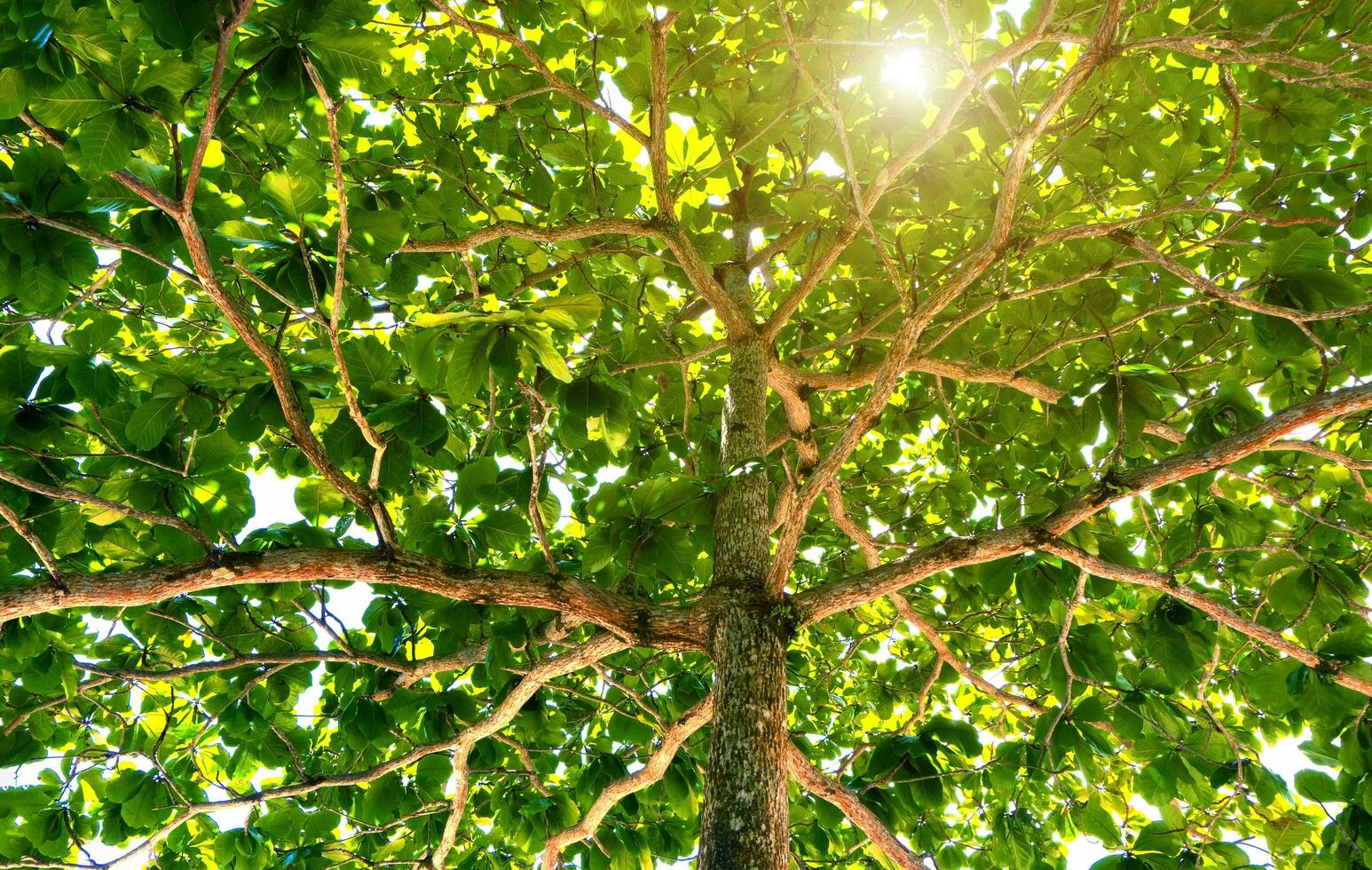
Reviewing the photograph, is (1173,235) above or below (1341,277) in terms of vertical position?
above

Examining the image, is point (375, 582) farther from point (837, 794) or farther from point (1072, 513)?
point (1072, 513)

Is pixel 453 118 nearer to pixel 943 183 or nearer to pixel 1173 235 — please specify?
pixel 943 183

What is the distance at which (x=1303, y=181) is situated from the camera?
3.38 m

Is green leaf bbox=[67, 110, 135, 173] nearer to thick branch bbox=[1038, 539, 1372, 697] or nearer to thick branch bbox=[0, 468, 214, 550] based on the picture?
thick branch bbox=[0, 468, 214, 550]

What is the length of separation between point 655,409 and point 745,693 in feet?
6.90

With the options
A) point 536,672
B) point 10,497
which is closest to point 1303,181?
point 536,672

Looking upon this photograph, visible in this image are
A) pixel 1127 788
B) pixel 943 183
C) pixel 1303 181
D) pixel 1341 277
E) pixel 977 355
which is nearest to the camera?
pixel 1341 277

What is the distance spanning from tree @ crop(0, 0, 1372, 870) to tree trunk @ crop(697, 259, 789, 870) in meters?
0.01

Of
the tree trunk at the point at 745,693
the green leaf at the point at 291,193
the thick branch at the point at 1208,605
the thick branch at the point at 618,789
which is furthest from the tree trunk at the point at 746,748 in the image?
the green leaf at the point at 291,193

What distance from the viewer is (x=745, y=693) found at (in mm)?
2564

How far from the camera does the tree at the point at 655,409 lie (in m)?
2.28

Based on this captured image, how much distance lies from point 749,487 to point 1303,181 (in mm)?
2719

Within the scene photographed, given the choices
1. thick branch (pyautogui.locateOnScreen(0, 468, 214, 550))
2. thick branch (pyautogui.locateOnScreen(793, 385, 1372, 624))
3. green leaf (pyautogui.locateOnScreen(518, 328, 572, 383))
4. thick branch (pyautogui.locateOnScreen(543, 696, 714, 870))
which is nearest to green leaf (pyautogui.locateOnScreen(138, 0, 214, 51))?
green leaf (pyautogui.locateOnScreen(518, 328, 572, 383))

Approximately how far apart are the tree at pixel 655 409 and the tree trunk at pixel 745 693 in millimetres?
14
